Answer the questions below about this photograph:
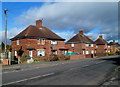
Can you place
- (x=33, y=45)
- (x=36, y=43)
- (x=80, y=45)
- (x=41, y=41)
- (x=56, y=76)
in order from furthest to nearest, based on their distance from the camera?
(x=80, y=45) → (x=41, y=41) → (x=36, y=43) → (x=33, y=45) → (x=56, y=76)

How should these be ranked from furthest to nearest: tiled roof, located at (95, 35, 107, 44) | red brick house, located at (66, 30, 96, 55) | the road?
tiled roof, located at (95, 35, 107, 44) → red brick house, located at (66, 30, 96, 55) → the road

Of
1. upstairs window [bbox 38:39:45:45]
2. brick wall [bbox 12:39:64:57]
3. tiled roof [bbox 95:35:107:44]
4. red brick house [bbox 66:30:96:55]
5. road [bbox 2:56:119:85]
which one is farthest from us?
tiled roof [bbox 95:35:107:44]

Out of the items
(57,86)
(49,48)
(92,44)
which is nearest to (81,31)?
(92,44)

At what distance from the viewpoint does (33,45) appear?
35062 mm

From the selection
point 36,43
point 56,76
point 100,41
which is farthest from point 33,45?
Result: point 100,41

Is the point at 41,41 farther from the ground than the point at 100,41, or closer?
closer

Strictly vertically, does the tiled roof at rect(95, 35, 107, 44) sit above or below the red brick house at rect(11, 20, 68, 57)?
above

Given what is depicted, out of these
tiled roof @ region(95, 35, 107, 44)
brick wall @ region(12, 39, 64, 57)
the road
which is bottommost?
the road

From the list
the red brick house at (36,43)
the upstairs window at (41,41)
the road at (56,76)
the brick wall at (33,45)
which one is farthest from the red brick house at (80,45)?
the road at (56,76)

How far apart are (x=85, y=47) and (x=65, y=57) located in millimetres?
22763

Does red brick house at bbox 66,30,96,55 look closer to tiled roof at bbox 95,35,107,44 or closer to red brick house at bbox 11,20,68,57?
red brick house at bbox 11,20,68,57

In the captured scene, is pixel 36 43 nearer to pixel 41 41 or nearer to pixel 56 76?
pixel 41 41

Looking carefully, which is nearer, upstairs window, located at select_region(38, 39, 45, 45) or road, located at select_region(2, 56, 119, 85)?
road, located at select_region(2, 56, 119, 85)

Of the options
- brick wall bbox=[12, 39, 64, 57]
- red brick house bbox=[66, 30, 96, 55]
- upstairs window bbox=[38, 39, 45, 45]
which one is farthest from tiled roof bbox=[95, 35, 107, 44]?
upstairs window bbox=[38, 39, 45, 45]
